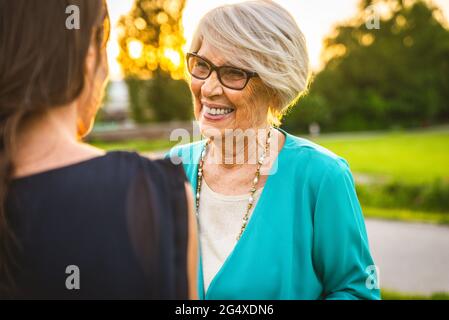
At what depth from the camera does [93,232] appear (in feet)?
3.54

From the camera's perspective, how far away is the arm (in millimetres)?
1900

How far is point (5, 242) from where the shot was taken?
1080 millimetres

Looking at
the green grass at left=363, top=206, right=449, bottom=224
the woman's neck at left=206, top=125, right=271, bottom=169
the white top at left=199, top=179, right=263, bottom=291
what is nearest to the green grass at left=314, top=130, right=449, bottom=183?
the green grass at left=363, top=206, right=449, bottom=224

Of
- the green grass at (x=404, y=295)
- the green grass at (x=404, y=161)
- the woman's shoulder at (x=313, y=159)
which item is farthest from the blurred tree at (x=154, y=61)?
the woman's shoulder at (x=313, y=159)

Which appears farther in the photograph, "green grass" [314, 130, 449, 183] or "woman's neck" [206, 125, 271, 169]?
"green grass" [314, 130, 449, 183]

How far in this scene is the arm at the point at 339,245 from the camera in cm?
190

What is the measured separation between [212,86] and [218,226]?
67 cm

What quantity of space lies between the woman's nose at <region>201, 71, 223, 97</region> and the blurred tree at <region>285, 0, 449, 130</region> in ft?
130

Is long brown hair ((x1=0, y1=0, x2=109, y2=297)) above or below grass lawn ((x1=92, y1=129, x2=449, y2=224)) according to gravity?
above

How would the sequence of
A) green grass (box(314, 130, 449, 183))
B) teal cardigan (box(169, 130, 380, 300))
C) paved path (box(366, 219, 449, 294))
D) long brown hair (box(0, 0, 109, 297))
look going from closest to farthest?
long brown hair (box(0, 0, 109, 297)), teal cardigan (box(169, 130, 380, 300)), paved path (box(366, 219, 449, 294)), green grass (box(314, 130, 449, 183))

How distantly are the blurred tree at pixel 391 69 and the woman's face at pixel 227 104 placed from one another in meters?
39.4

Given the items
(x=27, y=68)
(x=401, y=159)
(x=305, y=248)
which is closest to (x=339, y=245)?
(x=305, y=248)

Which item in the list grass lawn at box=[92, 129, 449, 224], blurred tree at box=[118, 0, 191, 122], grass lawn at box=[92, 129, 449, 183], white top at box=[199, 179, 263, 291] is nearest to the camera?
white top at box=[199, 179, 263, 291]

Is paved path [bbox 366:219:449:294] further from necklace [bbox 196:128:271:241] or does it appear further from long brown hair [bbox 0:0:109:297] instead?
long brown hair [bbox 0:0:109:297]
